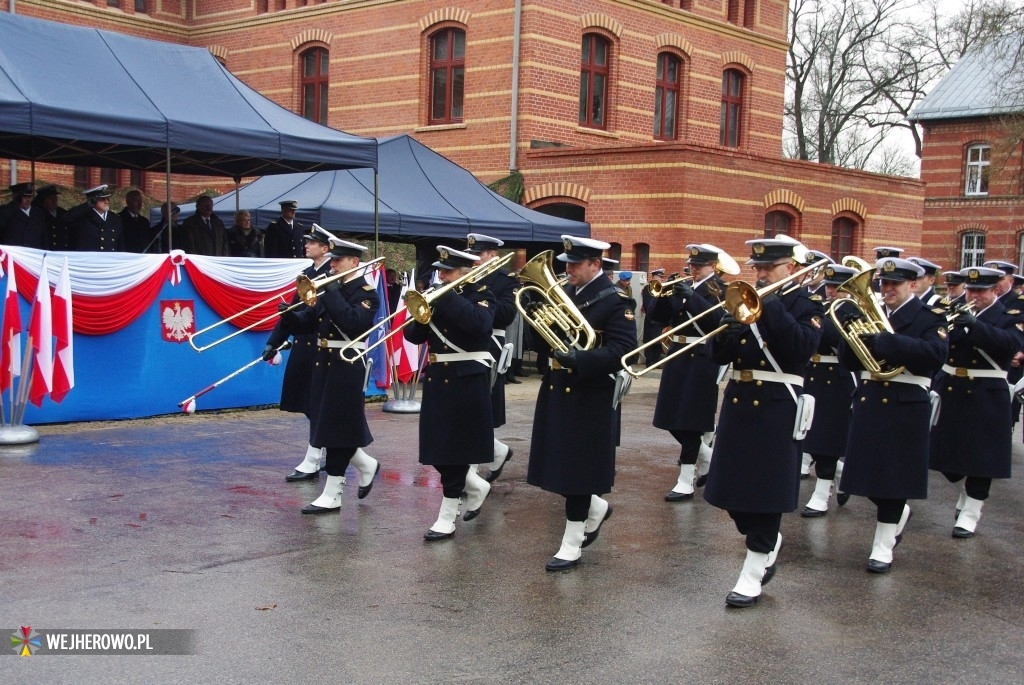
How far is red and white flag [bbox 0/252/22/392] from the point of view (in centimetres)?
1068

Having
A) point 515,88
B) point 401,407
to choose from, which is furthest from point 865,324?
point 515,88

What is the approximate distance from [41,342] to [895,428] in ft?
25.4

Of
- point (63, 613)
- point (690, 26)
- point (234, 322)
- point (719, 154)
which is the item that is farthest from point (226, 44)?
point (63, 613)

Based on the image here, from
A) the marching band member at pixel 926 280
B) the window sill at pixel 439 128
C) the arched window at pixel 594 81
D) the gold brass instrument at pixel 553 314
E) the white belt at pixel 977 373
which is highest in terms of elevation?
the arched window at pixel 594 81

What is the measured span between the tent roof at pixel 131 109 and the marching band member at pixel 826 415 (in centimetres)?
715

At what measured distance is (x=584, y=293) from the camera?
268 inches

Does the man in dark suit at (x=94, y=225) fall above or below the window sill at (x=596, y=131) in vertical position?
below

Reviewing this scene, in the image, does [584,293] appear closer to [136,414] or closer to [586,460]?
[586,460]

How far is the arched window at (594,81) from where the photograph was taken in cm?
2384

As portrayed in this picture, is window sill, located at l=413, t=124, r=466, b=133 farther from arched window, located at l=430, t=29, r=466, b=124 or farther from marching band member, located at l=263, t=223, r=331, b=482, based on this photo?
marching band member, located at l=263, t=223, r=331, b=482

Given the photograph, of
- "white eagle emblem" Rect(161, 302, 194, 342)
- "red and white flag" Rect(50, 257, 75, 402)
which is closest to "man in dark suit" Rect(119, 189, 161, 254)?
"white eagle emblem" Rect(161, 302, 194, 342)

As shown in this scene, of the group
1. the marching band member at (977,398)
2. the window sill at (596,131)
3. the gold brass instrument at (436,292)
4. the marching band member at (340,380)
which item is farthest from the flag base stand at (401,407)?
the window sill at (596,131)

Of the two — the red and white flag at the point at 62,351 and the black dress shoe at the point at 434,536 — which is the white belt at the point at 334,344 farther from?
the red and white flag at the point at 62,351

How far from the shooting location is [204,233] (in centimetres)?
1516
